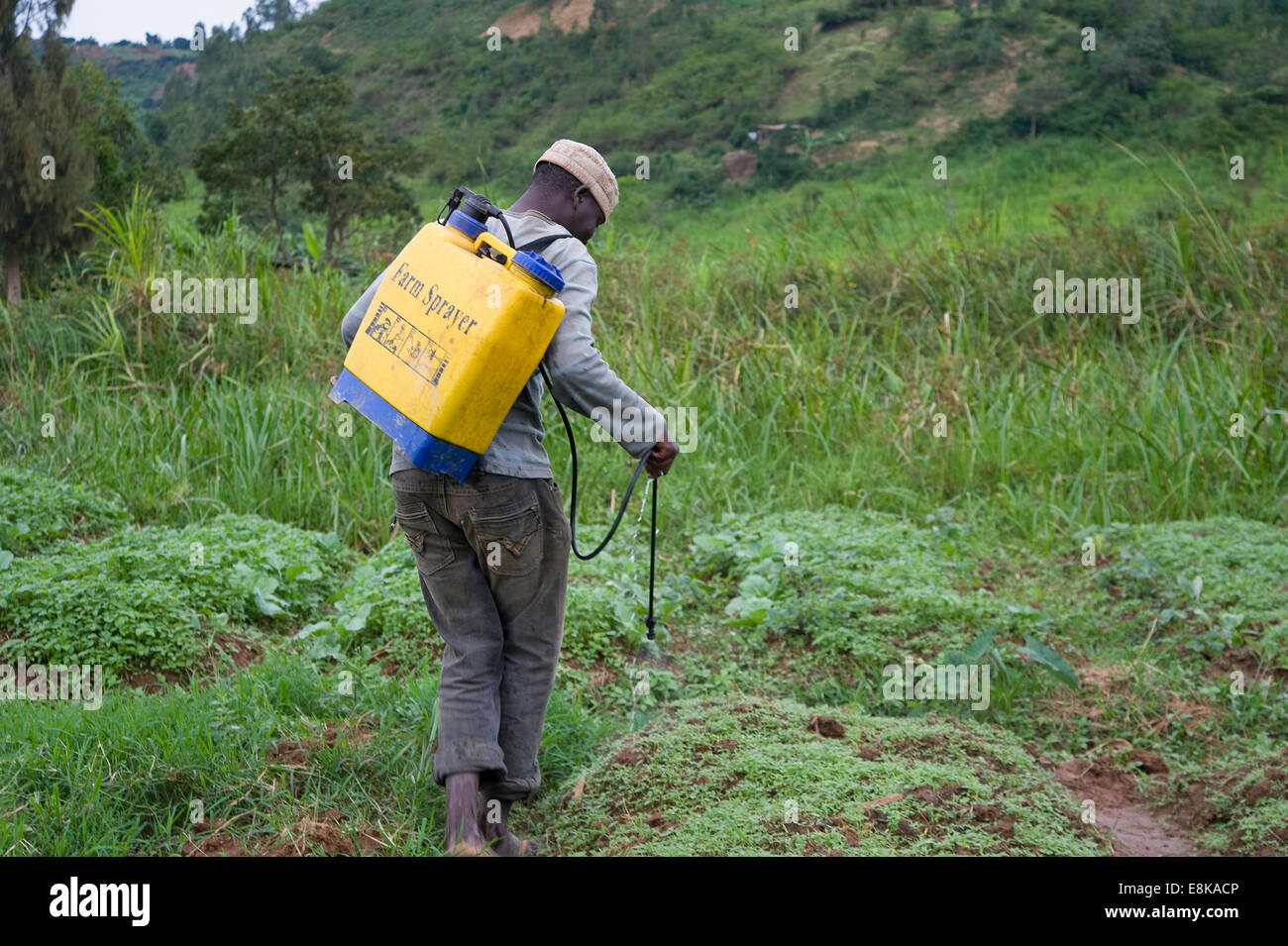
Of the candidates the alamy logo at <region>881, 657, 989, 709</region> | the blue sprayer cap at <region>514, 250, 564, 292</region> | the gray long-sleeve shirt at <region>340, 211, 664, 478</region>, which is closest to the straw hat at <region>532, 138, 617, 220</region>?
the gray long-sleeve shirt at <region>340, 211, 664, 478</region>

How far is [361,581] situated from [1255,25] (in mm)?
30200

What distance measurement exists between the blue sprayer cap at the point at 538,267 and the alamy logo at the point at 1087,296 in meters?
6.50

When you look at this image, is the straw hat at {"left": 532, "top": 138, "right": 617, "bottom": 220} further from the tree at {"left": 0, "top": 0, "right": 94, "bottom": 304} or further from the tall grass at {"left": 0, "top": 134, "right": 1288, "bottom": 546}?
the tree at {"left": 0, "top": 0, "right": 94, "bottom": 304}

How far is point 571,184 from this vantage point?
3109mm

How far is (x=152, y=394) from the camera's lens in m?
7.58

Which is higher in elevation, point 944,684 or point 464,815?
point 944,684

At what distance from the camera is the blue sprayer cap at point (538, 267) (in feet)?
8.83

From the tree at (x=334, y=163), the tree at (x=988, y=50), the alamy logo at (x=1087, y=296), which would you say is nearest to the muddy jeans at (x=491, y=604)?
the alamy logo at (x=1087, y=296)

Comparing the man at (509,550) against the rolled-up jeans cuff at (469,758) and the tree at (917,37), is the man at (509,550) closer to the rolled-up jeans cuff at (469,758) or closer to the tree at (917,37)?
the rolled-up jeans cuff at (469,758)

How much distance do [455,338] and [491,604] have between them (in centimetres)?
81

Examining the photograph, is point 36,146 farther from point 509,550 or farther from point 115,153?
point 509,550

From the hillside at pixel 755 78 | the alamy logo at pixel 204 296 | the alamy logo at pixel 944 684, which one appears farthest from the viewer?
the hillside at pixel 755 78

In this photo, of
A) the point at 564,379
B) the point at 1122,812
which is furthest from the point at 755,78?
the point at 564,379
